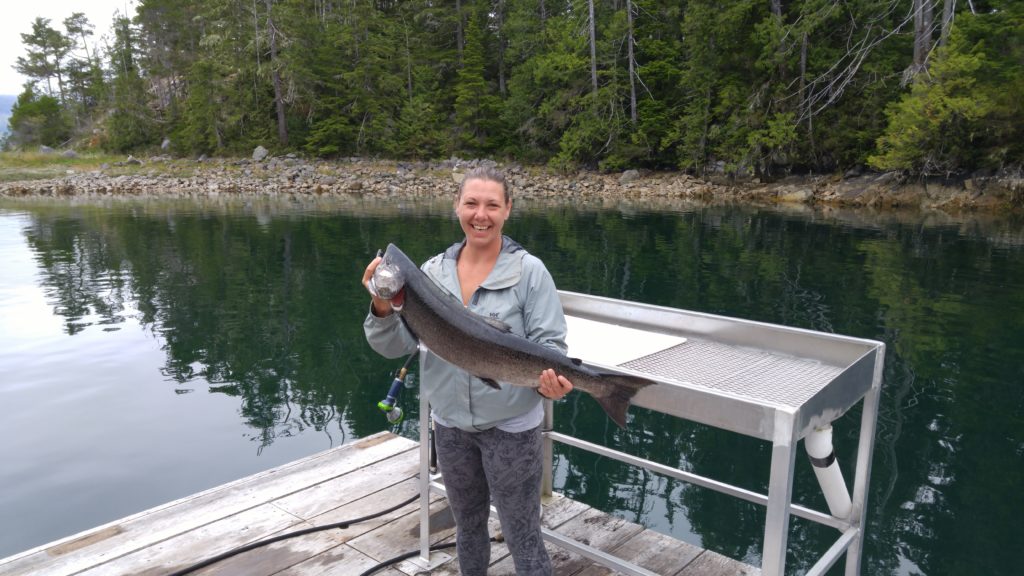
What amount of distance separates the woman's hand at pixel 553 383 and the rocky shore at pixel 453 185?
3225 centimetres

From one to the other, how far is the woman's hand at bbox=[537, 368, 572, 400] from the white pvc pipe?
3.62 feet

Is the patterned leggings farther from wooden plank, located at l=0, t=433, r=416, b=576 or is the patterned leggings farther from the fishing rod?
wooden plank, located at l=0, t=433, r=416, b=576

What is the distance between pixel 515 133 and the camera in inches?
1966

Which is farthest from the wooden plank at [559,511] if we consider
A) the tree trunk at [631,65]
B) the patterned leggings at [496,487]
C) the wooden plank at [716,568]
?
the tree trunk at [631,65]

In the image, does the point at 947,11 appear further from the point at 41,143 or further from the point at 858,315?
the point at 41,143

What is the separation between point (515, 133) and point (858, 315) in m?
39.5

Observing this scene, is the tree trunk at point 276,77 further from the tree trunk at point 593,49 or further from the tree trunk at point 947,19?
the tree trunk at point 947,19

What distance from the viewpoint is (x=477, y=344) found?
2504 mm

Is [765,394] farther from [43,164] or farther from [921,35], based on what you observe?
[43,164]

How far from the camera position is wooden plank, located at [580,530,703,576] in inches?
145

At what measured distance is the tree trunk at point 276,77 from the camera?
51.8m

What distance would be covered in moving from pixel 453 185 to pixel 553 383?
4037 cm

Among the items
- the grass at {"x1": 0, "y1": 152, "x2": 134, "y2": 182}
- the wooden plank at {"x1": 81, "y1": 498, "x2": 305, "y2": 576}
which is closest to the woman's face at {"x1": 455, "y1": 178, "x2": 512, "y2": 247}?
the wooden plank at {"x1": 81, "y1": 498, "x2": 305, "y2": 576}

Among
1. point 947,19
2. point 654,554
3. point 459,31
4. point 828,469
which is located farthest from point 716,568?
point 459,31
